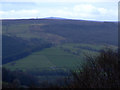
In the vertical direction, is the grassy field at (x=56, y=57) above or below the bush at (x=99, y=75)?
below

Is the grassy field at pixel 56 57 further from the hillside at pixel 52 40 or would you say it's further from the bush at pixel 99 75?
the bush at pixel 99 75

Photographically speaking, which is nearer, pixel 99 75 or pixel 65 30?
pixel 99 75

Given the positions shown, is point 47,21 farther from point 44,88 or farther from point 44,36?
point 44,88

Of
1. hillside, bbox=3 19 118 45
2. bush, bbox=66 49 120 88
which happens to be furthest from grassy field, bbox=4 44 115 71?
bush, bbox=66 49 120 88

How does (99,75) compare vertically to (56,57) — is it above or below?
above

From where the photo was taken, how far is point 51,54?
20141 mm

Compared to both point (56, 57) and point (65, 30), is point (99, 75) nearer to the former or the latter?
point (56, 57)

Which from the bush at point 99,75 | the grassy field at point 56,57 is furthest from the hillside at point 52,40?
the bush at point 99,75

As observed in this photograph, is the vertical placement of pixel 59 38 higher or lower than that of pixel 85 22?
lower

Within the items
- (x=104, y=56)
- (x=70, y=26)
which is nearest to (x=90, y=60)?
(x=104, y=56)

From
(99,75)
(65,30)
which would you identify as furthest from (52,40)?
(99,75)

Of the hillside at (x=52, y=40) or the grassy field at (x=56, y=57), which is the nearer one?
the grassy field at (x=56, y=57)

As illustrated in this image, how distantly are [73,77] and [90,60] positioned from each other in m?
1.75

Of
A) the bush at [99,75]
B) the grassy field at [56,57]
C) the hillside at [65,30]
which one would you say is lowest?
the grassy field at [56,57]
